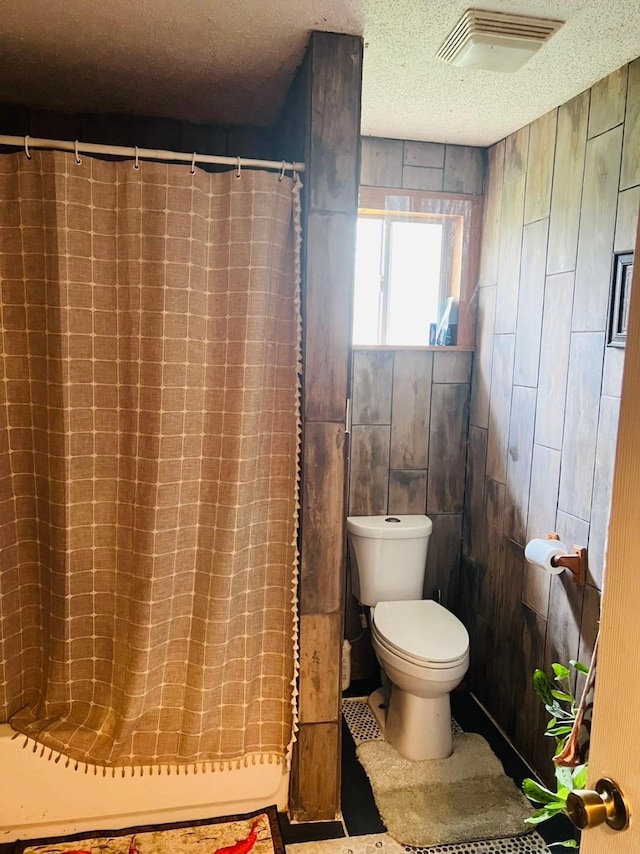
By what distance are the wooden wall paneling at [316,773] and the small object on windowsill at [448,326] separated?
5.11ft

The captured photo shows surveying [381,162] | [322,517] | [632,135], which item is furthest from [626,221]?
[322,517]

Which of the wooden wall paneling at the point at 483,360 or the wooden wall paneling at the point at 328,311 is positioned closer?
the wooden wall paneling at the point at 328,311

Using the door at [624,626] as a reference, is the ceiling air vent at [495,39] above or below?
above

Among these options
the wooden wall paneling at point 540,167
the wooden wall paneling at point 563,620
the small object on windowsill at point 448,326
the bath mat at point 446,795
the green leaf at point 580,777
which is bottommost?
the bath mat at point 446,795

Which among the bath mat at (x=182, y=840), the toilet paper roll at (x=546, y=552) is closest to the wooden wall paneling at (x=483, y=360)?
the toilet paper roll at (x=546, y=552)

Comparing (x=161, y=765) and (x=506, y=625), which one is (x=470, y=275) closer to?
(x=506, y=625)

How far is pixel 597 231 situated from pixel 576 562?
3.36ft

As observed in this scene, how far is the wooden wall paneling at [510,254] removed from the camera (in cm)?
235

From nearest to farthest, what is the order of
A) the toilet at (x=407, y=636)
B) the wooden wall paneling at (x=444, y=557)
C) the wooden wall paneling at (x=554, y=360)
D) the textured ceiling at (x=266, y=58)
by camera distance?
the textured ceiling at (x=266, y=58) < the wooden wall paneling at (x=554, y=360) < the toilet at (x=407, y=636) < the wooden wall paneling at (x=444, y=557)

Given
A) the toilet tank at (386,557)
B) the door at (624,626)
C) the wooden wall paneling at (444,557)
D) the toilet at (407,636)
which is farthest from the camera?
the wooden wall paneling at (444,557)

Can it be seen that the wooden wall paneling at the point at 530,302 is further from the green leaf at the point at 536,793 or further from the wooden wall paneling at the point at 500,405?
the green leaf at the point at 536,793

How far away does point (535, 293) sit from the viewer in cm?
222

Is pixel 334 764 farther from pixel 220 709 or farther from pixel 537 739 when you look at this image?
pixel 537 739

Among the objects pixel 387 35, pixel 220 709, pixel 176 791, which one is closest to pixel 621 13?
pixel 387 35
